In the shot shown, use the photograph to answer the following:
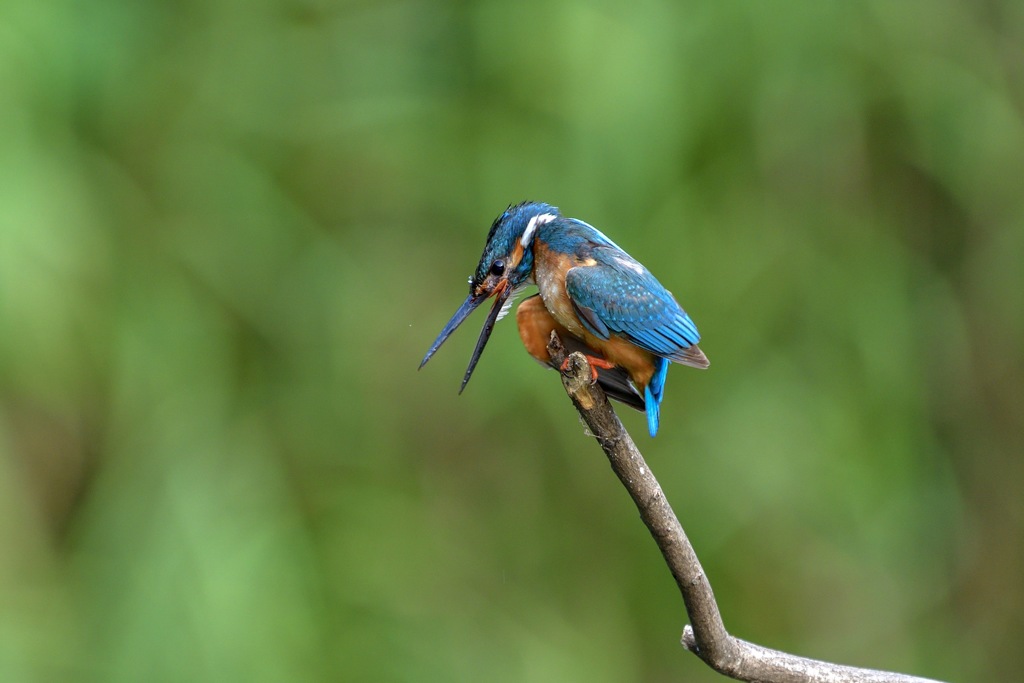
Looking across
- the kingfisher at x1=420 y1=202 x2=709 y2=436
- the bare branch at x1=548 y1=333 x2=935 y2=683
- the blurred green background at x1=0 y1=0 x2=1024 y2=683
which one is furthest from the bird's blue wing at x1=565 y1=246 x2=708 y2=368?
the blurred green background at x1=0 y1=0 x2=1024 y2=683

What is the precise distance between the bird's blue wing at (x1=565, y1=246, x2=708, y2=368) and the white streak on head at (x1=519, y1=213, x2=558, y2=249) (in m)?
0.13

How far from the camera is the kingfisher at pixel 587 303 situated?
4.98ft

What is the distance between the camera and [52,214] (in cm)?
233

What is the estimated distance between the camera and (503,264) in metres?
1.66

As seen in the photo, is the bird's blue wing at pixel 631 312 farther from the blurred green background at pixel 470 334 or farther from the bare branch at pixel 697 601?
the blurred green background at pixel 470 334

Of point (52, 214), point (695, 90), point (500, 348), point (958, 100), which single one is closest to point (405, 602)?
point (500, 348)

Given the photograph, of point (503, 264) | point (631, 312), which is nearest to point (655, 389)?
point (631, 312)

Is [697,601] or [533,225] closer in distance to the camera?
[697,601]

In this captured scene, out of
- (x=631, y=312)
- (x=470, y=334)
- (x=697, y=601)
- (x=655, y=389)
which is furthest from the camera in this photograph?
(x=470, y=334)

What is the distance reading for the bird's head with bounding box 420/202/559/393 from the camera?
1663 mm

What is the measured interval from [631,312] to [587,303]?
0.20 ft

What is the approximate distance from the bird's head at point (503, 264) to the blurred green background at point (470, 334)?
0.82 meters

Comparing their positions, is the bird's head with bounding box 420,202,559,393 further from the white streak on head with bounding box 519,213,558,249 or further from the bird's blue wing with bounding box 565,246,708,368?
the bird's blue wing with bounding box 565,246,708,368

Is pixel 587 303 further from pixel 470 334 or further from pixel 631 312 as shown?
pixel 470 334
